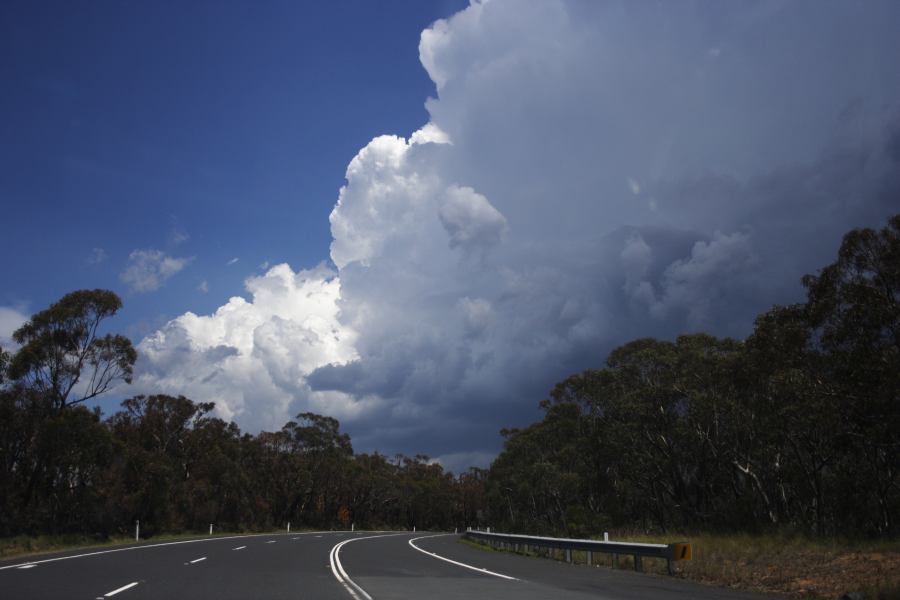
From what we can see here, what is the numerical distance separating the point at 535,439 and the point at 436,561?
43248 mm

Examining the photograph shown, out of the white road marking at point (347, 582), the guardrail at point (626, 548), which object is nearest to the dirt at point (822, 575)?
the guardrail at point (626, 548)

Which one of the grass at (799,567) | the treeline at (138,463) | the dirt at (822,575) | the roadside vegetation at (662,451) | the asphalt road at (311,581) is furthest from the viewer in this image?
the treeline at (138,463)

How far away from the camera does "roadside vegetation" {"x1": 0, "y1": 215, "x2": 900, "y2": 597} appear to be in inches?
896

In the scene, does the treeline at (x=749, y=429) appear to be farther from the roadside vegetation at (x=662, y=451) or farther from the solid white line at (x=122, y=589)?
the solid white line at (x=122, y=589)

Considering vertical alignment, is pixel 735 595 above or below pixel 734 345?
below

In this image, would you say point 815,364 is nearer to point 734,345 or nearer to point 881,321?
point 881,321

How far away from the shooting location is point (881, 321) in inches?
886

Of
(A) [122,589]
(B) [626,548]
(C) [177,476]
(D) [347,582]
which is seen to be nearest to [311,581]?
(D) [347,582]

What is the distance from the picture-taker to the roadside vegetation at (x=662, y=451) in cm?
2275

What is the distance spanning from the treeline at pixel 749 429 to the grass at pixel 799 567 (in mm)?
6420

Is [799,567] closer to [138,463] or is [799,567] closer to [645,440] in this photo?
[645,440]

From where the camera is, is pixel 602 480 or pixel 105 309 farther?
pixel 602 480

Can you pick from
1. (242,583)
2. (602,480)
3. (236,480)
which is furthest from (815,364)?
(236,480)

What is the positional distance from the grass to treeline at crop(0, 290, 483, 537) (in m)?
32.6
